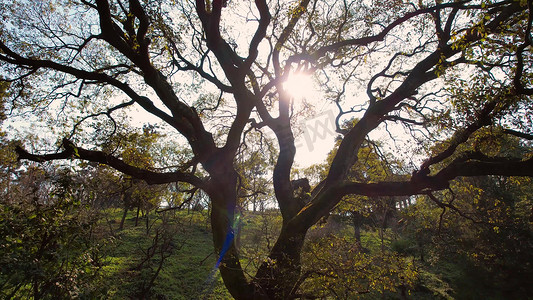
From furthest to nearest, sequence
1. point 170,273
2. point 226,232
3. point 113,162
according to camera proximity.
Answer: point 170,273
point 226,232
point 113,162

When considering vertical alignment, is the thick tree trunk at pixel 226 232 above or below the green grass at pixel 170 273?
above

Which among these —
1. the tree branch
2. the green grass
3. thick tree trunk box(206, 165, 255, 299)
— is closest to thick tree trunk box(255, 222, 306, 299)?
thick tree trunk box(206, 165, 255, 299)

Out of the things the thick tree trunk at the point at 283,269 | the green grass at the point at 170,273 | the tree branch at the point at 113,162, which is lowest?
the green grass at the point at 170,273

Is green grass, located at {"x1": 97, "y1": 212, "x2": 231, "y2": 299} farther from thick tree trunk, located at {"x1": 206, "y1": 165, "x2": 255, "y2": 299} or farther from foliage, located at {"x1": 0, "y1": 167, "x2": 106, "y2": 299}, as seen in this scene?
foliage, located at {"x1": 0, "y1": 167, "x2": 106, "y2": 299}

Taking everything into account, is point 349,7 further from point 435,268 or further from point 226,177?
point 435,268

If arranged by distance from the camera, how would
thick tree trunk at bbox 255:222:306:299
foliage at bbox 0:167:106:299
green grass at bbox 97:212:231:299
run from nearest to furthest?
foliage at bbox 0:167:106:299, thick tree trunk at bbox 255:222:306:299, green grass at bbox 97:212:231:299

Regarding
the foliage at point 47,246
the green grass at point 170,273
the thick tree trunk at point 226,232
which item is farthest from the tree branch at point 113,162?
the green grass at point 170,273

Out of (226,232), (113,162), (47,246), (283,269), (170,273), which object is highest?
(113,162)

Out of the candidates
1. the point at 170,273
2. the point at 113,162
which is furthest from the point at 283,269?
the point at 170,273

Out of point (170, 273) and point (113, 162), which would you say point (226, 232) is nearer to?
point (113, 162)

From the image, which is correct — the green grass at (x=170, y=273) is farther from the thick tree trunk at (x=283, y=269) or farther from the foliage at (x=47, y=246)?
the foliage at (x=47, y=246)

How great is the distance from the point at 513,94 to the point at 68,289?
7.22 m

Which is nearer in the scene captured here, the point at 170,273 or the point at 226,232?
the point at 226,232

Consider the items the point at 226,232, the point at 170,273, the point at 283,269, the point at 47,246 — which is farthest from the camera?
the point at 170,273
